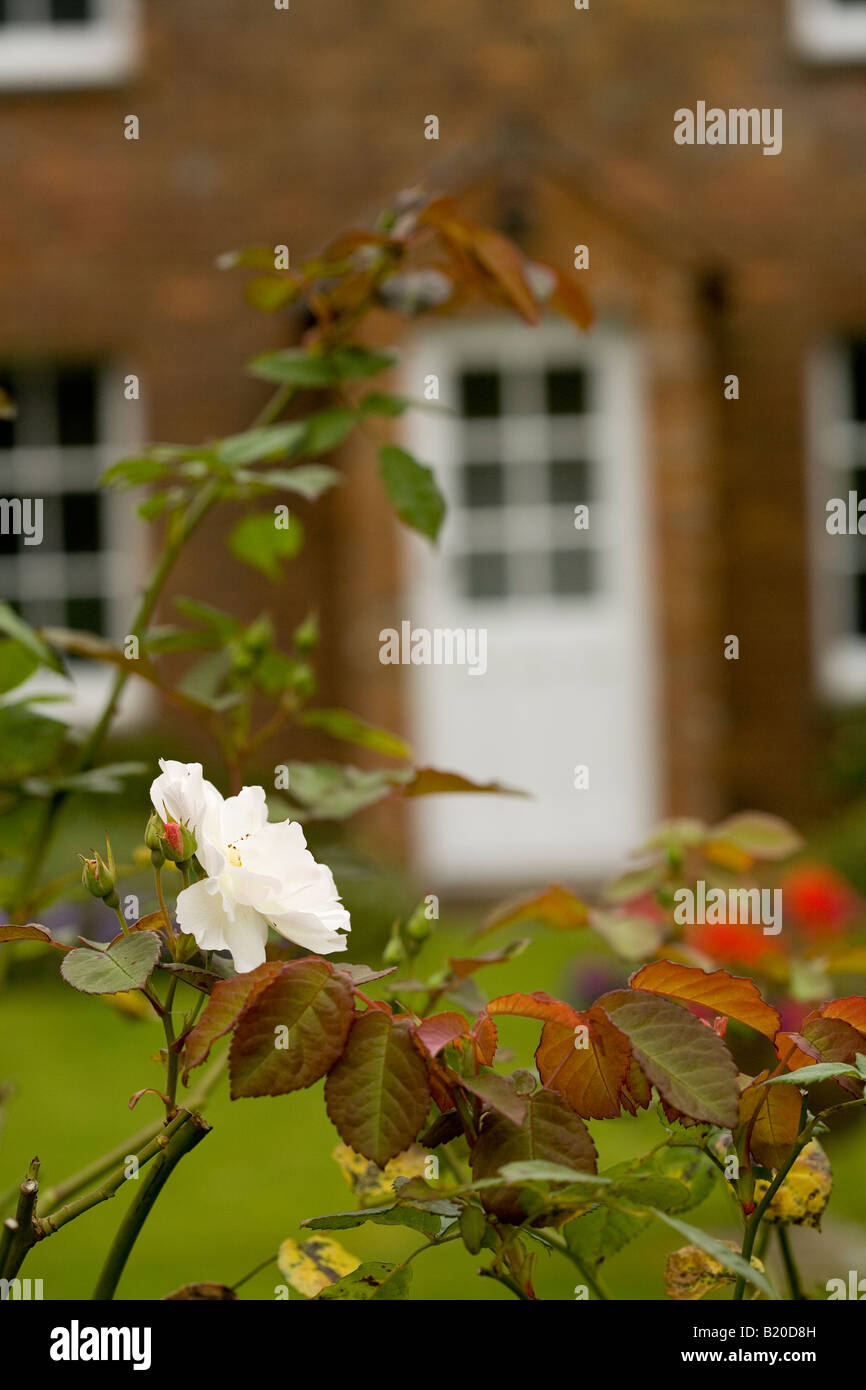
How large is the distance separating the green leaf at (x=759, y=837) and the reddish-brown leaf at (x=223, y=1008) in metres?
0.51

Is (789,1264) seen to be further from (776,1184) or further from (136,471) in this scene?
(136,471)

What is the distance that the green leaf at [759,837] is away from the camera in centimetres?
107

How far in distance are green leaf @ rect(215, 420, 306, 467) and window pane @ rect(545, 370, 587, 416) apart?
20.0 feet

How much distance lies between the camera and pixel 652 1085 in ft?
2.11

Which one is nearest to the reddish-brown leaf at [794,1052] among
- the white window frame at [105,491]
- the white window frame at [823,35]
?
the white window frame at [105,491]

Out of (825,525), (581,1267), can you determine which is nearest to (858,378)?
(825,525)

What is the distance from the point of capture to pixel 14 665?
99 cm

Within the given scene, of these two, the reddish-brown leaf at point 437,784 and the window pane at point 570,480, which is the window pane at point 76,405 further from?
the reddish-brown leaf at point 437,784

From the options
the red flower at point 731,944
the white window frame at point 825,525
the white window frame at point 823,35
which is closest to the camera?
the red flower at point 731,944

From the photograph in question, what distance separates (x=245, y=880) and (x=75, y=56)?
7273 mm

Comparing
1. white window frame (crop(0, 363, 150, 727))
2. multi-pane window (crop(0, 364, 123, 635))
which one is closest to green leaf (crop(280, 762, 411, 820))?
white window frame (crop(0, 363, 150, 727))
